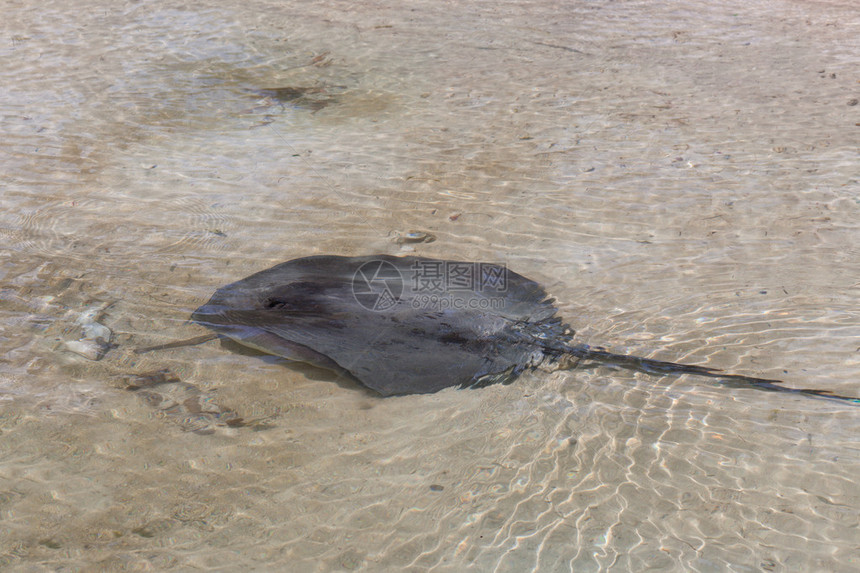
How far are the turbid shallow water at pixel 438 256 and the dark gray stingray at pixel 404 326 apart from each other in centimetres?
18

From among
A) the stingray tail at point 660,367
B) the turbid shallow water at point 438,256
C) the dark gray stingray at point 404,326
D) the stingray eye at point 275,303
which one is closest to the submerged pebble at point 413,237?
the turbid shallow water at point 438,256

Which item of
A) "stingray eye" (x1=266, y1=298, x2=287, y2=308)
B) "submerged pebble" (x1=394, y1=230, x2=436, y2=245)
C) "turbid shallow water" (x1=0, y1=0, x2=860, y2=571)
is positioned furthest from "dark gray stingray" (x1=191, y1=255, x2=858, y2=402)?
"submerged pebble" (x1=394, y1=230, x2=436, y2=245)

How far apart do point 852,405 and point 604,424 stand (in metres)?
1.21

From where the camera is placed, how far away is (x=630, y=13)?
938 cm

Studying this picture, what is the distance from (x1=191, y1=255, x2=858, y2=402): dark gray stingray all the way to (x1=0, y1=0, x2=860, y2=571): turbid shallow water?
7.0 inches

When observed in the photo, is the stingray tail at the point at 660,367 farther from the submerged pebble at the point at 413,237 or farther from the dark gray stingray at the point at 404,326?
the submerged pebble at the point at 413,237

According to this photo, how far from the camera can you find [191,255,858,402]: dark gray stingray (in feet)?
10.4

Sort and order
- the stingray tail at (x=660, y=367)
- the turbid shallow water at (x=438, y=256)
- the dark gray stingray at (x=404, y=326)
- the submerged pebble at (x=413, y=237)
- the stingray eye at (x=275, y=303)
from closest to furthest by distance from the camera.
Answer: the turbid shallow water at (x=438, y=256), the stingray tail at (x=660, y=367), the dark gray stingray at (x=404, y=326), the stingray eye at (x=275, y=303), the submerged pebble at (x=413, y=237)

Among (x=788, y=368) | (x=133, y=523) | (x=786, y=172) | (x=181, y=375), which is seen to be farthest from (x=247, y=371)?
(x=786, y=172)

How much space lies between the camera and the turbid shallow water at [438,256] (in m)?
2.69

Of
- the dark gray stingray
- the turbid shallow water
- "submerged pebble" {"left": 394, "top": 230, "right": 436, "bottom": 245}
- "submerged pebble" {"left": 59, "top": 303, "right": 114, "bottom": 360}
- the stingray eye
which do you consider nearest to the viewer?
the turbid shallow water

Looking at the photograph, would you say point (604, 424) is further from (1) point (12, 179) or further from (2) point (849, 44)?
(2) point (849, 44)

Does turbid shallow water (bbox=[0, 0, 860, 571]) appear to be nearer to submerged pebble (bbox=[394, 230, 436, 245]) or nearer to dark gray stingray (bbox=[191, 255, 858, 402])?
submerged pebble (bbox=[394, 230, 436, 245])

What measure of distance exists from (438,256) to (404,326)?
4.36 ft
